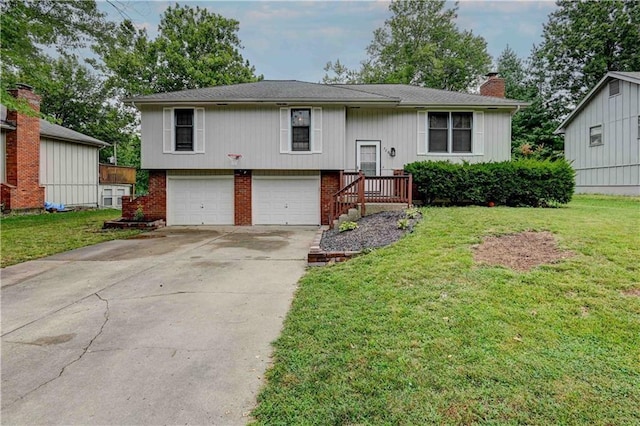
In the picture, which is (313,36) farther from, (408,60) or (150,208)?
(150,208)

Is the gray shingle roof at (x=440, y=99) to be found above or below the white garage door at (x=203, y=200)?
above

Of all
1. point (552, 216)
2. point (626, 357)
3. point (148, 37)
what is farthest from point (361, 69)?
Result: point (626, 357)

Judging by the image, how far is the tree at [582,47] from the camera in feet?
80.0

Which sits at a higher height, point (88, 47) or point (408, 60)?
point (408, 60)

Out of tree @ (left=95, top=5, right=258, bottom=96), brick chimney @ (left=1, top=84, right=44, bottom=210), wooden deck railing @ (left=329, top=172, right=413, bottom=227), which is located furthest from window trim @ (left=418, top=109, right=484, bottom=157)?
tree @ (left=95, top=5, right=258, bottom=96)

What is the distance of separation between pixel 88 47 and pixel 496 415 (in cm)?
1281

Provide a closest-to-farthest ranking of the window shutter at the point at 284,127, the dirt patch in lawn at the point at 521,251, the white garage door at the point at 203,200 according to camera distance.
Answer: the dirt patch in lawn at the point at 521,251, the window shutter at the point at 284,127, the white garage door at the point at 203,200

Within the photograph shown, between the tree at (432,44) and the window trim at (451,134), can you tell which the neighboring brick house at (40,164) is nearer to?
the window trim at (451,134)

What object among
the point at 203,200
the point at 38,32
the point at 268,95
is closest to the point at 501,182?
the point at 268,95

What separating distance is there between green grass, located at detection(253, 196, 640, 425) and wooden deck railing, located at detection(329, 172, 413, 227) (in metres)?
4.42

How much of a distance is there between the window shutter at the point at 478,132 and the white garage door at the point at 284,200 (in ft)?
19.3

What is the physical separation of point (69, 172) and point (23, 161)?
3.12 meters

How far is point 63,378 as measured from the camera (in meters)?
2.75

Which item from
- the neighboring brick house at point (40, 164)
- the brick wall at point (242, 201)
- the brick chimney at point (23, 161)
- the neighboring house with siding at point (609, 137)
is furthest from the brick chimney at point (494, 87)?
the brick chimney at point (23, 161)
